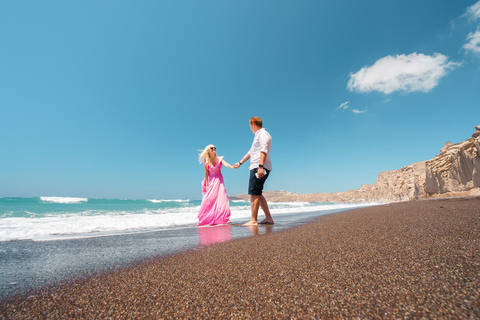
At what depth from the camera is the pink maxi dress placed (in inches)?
189

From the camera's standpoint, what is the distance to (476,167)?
10.5 meters

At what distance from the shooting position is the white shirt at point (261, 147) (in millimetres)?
4086

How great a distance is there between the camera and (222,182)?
17.1 ft

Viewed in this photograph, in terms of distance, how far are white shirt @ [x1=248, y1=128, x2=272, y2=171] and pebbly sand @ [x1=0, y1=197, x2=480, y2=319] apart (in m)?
2.73

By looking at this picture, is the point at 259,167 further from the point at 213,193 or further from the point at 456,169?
the point at 456,169

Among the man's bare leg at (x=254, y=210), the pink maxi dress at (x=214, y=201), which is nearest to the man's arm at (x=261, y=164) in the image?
the man's bare leg at (x=254, y=210)

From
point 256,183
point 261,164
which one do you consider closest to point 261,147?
point 261,164

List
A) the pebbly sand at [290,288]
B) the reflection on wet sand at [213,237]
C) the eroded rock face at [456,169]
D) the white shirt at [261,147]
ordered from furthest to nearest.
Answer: the eroded rock face at [456,169]
the white shirt at [261,147]
the reflection on wet sand at [213,237]
the pebbly sand at [290,288]

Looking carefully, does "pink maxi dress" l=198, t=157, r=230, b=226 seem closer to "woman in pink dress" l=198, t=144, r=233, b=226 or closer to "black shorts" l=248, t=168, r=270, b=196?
"woman in pink dress" l=198, t=144, r=233, b=226


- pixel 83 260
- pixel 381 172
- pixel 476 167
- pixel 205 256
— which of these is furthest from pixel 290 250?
pixel 381 172

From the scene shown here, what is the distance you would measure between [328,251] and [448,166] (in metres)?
16.9

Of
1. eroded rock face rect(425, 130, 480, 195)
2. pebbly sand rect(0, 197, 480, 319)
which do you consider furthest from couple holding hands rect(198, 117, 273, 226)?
eroded rock face rect(425, 130, 480, 195)

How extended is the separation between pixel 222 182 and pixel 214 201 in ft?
1.67

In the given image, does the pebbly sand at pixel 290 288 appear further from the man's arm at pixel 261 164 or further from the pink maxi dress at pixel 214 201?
the pink maxi dress at pixel 214 201
